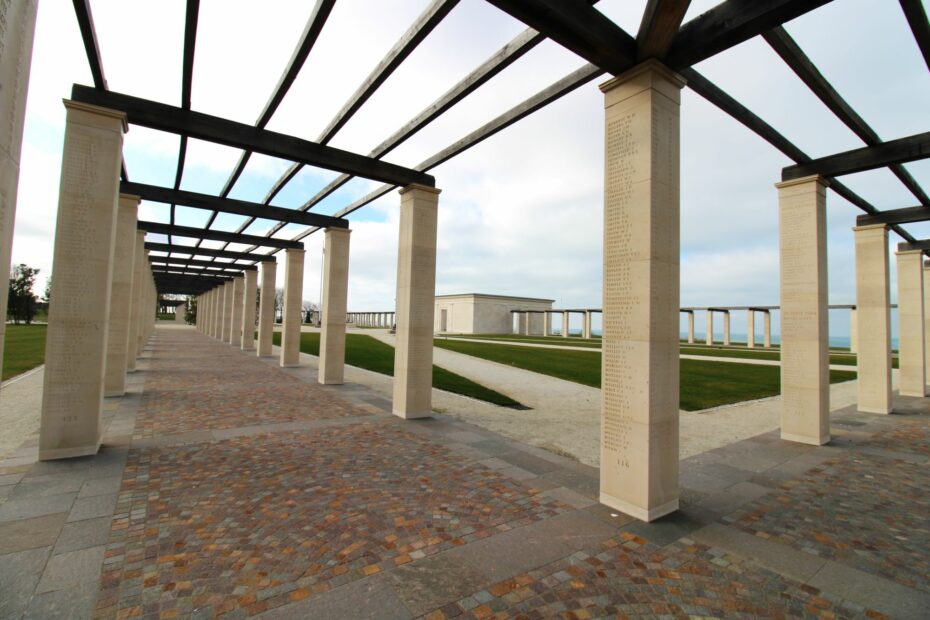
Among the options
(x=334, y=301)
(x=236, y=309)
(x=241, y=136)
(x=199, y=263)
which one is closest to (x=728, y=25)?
(x=241, y=136)

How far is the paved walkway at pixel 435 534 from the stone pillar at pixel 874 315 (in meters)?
4.94

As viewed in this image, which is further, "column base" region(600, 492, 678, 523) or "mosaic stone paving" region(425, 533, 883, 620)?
"column base" region(600, 492, 678, 523)

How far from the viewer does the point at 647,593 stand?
3578 mm

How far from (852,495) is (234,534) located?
7.80 metres

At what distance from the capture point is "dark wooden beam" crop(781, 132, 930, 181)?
7.47 metres

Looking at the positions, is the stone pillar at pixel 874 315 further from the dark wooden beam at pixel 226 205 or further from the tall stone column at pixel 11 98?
the tall stone column at pixel 11 98

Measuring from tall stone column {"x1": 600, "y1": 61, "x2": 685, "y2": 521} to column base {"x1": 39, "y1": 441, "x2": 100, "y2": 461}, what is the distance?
26.0ft

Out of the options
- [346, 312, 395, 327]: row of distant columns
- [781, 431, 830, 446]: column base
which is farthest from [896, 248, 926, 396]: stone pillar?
[346, 312, 395, 327]: row of distant columns

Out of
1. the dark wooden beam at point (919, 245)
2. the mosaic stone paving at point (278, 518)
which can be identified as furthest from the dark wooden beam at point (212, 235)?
the dark wooden beam at point (919, 245)

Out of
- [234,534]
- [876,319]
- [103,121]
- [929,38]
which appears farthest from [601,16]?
[876,319]

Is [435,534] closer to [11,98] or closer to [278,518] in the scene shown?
[278,518]

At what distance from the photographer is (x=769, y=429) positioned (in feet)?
32.5

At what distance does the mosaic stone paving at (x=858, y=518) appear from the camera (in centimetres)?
425

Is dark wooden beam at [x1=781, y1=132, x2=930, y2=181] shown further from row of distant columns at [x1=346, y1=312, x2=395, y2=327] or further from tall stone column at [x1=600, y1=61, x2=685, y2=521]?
row of distant columns at [x1=346, y1=312, x2=395, y2=327]
